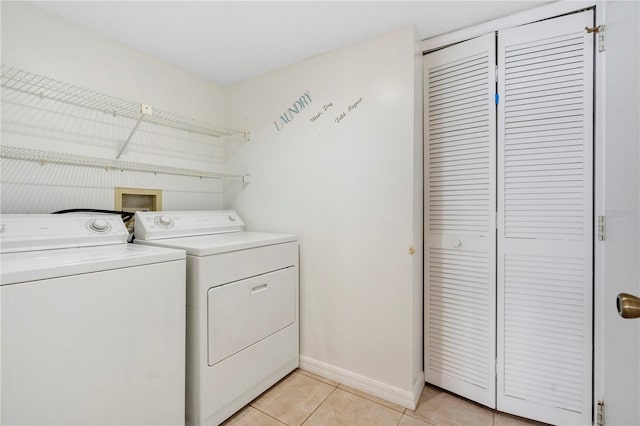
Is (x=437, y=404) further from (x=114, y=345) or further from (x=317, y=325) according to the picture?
(x=114, y=345)

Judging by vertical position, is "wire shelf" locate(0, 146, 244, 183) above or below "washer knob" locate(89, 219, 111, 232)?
above

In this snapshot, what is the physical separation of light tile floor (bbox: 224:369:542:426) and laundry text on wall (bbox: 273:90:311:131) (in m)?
1.87

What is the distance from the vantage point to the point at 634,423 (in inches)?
34.0

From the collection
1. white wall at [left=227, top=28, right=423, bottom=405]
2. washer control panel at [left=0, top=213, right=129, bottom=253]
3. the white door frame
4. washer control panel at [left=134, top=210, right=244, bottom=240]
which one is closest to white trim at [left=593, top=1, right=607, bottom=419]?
the white door frame

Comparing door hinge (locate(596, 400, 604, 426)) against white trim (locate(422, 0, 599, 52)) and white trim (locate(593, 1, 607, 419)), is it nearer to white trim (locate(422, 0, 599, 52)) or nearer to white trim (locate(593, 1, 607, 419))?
white trim (locate(593, 1, 607, 419))

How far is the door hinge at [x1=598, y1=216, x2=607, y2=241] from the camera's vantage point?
134 centimetres

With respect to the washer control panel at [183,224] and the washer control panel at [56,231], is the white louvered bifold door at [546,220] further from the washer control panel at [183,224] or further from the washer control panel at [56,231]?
the washer control panel at [56,231]

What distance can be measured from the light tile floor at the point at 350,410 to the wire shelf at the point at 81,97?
1.91 meters

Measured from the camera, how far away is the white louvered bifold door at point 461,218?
5.41ft

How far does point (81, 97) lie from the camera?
5.53ft

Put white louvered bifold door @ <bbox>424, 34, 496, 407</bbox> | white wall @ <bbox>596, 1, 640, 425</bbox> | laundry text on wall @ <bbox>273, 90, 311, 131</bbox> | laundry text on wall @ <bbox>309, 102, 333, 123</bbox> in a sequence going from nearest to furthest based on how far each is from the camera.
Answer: white wall @ <bbox>596, 1, 640, 425</bbox> < white louvered bifold door @ <bbox>424, 34, 496, 407</bbox> < laundry text on wall @ <bbox>309, 102, 333, 123</bbox> < laundry text on wall @ <bbox>273, 90, 311, 131</bbox>

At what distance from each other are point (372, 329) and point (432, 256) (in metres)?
0.61

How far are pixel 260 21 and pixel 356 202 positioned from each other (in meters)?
1.23


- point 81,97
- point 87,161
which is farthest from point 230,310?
point 81,97
